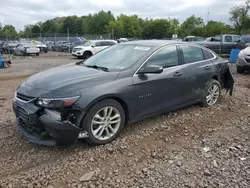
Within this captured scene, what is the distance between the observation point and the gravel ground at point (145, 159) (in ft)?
9.03

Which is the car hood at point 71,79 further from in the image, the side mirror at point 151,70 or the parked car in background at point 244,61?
the parked car in background at point 244,61

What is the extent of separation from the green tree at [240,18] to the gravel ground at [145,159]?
4800cm

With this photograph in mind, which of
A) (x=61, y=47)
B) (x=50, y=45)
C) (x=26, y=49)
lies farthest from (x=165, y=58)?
(x=50, y=45)

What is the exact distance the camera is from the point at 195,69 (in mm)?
4660

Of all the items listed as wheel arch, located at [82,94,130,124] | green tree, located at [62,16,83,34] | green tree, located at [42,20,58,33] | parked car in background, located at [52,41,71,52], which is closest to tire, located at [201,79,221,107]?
wheel arch, located at [82,94,130,124]

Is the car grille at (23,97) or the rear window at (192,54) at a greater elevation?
the rear window at (192,54)

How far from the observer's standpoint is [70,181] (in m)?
2.74

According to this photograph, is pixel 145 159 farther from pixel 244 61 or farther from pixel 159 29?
pixel 159 29

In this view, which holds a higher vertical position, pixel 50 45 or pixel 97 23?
pixel 97 23

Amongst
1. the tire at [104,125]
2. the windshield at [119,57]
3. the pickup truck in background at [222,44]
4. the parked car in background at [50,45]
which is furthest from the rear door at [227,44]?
the parked car in background at [50,45]

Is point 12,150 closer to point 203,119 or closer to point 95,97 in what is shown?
point 95,97

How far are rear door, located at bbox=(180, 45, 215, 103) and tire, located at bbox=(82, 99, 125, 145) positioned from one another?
5.34 ft

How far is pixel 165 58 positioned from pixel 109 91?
1.43 m

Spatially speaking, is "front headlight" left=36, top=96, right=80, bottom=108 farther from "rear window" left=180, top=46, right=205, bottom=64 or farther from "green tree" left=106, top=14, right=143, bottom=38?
"green tree" left=106, top=14, right=143, bottom=38
